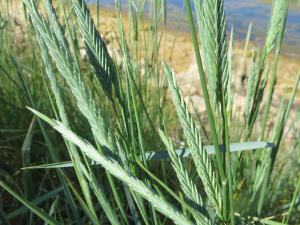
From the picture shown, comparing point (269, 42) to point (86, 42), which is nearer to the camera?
point (86, 42)

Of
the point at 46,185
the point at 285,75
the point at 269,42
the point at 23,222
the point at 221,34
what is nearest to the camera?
the point at 221,34

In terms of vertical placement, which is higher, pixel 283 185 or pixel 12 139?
pixel 12 139

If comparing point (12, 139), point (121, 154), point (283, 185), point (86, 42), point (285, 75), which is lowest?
point (285, 75)

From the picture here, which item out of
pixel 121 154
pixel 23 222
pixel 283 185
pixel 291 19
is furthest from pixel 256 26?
pixel 121 154

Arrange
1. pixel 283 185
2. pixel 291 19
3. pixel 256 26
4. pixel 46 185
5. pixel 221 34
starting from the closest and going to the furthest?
pixel 221 34
pixel 46 185
pixel 283 185
pixel 256 26
pixel 291 19

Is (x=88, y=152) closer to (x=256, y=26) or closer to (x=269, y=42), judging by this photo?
(x=269, y=42)

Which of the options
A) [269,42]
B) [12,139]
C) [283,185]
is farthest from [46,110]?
[269,42]

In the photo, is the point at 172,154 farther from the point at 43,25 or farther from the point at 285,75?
the point at 285,75
